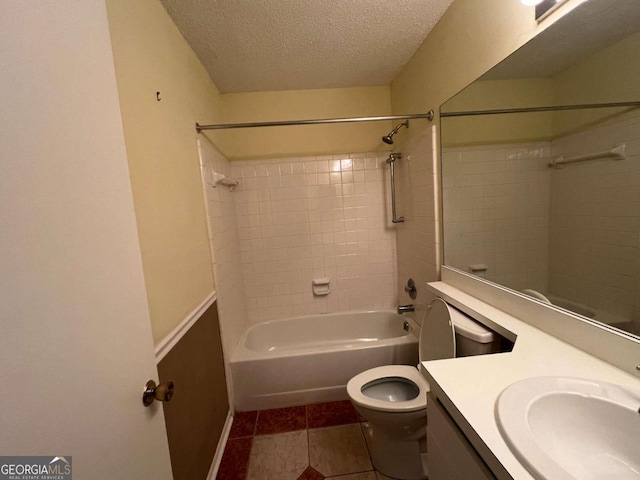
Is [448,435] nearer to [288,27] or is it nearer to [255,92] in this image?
[288,27]

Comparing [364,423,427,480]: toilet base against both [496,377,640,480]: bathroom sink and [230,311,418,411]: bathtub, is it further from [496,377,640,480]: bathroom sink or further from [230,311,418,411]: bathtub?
[496,377,640,480]: bathroom sink

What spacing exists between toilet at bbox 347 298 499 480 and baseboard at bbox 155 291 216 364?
2.84 feet

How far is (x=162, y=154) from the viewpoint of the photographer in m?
1.10

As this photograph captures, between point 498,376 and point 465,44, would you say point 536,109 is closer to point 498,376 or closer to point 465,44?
point 465,44

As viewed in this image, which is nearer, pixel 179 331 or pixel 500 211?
pixel 179 331

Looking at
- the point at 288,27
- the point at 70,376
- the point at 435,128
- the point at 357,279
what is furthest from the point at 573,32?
the point at 357,279

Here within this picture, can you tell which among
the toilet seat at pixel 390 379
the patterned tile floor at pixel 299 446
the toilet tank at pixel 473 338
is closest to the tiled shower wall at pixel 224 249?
the patterned tile floor at pixel 299 446

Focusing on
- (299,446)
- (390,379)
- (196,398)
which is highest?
(196,398)

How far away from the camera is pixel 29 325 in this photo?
1.17ft

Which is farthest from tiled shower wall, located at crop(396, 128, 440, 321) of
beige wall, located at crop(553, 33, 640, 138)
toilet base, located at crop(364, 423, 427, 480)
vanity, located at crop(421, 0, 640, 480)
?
toilet base, located at crop(364, 423, 427, 480)

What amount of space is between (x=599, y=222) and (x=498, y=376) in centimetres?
64

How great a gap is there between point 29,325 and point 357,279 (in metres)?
2.16

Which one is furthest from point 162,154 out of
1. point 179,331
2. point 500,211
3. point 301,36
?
point 500,211

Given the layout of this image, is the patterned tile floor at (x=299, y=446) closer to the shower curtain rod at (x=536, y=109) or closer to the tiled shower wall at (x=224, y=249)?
the tiled shower wall at (x=224, y=249)
